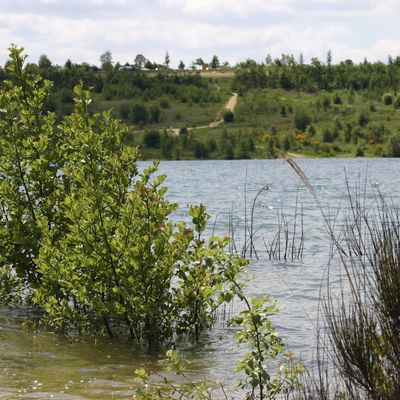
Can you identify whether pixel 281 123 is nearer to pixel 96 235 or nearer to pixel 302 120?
pixel 302 120

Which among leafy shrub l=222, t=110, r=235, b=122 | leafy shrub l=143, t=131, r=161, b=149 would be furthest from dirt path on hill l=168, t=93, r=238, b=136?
leafy shrub l=143, t=131, r=161, b=149

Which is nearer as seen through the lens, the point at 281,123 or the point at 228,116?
the point at 281,123

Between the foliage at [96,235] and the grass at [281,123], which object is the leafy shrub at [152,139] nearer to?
the grass at [281,123]

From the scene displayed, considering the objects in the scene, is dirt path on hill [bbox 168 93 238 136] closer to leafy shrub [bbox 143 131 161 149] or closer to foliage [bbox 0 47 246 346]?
leafy shrub [bbox 143 131 161 149]

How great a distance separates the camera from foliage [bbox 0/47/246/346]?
9953 mm

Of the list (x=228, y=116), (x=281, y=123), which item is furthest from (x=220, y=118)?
(x=281, y=123)

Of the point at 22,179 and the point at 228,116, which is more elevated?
the point at 228,116

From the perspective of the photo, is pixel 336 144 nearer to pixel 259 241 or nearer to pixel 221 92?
pixel 221 92

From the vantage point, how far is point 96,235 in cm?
1014

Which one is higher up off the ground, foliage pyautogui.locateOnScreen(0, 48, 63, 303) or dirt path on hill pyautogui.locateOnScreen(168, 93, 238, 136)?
dirt path on hill pyautogui.locateOnScreen(168, 93, 238, 136)

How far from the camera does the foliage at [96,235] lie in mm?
9953

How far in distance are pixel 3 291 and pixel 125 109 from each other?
15795 centimetres

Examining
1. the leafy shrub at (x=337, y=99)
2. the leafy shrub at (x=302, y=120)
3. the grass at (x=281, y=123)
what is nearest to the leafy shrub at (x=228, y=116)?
the grass at (x=281, y=123)

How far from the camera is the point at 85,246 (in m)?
10.2
